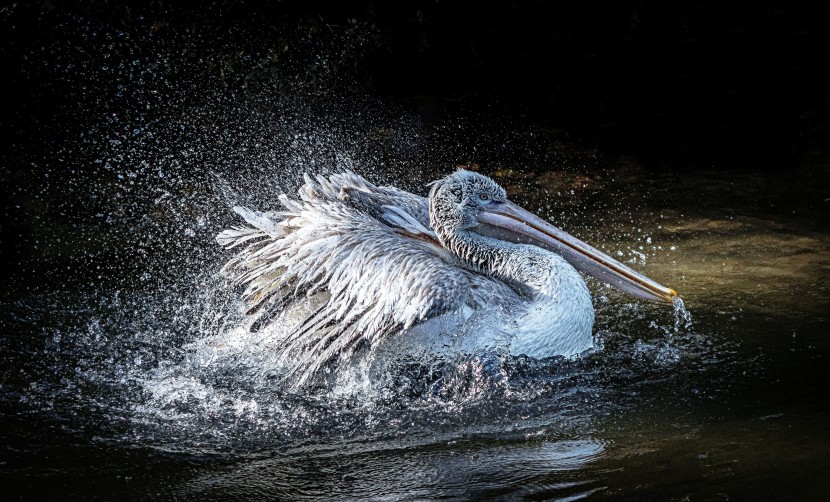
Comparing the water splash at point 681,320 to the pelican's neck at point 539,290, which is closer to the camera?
the pelican's neck at point 539,290

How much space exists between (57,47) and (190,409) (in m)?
4.90

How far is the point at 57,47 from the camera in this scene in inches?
273

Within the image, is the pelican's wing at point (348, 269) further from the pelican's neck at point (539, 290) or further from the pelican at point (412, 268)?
the pelican's neck at point (539, 290)

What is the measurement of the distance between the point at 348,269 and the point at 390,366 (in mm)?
442

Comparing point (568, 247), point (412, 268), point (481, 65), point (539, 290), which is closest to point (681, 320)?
point (568, 247)

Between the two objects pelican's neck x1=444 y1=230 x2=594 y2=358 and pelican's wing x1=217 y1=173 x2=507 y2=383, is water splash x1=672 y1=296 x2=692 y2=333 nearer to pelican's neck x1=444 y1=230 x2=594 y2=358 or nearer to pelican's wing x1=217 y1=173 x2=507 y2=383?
pelican's neck x1=444 y1=230 x2=594 y2=358

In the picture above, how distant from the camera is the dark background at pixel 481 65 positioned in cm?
686

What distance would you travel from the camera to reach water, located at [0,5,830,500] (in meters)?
2.58

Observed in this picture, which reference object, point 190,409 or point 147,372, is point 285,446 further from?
point 147,372

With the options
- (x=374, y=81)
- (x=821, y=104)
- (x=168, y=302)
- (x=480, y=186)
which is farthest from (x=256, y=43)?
(x=821, y=104)

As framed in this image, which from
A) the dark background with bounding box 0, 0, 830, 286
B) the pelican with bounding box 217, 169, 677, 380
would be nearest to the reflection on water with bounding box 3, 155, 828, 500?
the pelican with bounding box 217, 169, 677, 380

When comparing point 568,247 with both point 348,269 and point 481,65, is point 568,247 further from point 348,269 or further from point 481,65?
point 481,65

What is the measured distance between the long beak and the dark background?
11.0 ft

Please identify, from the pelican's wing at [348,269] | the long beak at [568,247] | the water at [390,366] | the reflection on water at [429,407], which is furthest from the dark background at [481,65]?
the pelican's wing at [348,269]
